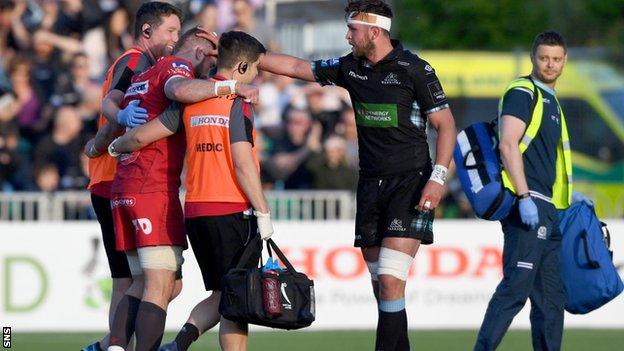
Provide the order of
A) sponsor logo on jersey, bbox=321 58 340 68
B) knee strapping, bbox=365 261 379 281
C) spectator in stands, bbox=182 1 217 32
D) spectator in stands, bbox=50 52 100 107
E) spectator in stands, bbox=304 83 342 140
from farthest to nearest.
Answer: spectator in stands, bbox=182 1 217 32 < spectator in stands, bbox=304 83 342 140 < spectator in stands, bbox=50 52 100 107 < sponsor logo on jersey, bbox=321 58 340 68 < knee strapping, bbox=365 261 379 281

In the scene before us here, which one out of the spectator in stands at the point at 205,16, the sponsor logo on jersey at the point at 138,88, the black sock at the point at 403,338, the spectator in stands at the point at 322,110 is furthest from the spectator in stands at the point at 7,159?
the black sock at the point at 403,338

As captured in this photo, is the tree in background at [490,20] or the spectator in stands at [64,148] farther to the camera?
the tree in background at [490,20]

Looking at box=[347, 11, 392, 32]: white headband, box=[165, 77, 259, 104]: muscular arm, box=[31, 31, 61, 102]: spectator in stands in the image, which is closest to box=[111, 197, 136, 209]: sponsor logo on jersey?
box=[165, 77, 259, 104]: muscular arm

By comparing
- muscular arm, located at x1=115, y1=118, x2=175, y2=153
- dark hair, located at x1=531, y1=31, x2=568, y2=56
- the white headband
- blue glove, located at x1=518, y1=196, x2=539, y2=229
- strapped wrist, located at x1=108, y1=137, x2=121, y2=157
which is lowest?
blue glove, located at x1=518, y1=196, x2=539, y2=229

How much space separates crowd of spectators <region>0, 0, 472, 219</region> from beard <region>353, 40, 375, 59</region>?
7830mm

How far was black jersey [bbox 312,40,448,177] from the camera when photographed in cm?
923

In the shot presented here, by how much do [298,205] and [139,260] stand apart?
7093mm

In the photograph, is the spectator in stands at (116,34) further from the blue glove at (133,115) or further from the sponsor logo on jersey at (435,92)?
the sponsor logo on jersey at (435,92)

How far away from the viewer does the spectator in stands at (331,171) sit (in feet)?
56.8

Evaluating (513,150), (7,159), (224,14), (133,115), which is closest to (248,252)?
(133,115)

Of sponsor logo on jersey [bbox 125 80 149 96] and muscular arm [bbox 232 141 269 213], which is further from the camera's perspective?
sponsor logo on jersey [bbox 125 80 149 96]

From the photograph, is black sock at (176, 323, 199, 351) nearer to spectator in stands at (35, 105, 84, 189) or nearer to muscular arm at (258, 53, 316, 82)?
muscular arm at (258, 53, 316, 82)

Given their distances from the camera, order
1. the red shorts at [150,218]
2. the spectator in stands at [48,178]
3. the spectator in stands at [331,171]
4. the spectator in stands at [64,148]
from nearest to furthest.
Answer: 1. the red shorts at [150,218]
2. the spectator in stands at [48,178]
3. the spectator in stands at [64,148]
4. the spectator in stands at [331,171]

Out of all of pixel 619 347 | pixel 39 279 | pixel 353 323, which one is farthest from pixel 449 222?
pixel 39 279
